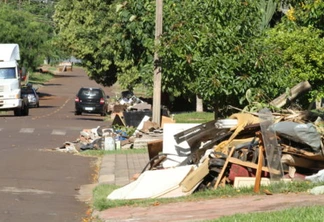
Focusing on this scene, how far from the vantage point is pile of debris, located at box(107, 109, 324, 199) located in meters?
13.7

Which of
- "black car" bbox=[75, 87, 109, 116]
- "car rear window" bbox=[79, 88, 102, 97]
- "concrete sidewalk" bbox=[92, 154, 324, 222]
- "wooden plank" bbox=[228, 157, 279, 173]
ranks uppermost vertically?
"wooden plank" bbox=[228, 157, 279, 173]

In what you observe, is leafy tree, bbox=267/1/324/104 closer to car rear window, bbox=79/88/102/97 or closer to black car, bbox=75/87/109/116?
black car, bbox=75/87/109/116

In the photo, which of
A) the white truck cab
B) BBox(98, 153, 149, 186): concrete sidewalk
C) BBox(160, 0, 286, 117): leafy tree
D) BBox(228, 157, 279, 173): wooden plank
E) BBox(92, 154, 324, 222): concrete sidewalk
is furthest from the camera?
the white truck cab

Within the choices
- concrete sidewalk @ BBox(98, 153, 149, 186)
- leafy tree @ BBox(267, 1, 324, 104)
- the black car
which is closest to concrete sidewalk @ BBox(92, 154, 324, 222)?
concrete sidewalk @ BBox(98, 153, 149, 186)

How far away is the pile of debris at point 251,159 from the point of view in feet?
45.1

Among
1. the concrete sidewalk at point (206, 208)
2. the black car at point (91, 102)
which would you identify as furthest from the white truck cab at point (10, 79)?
the concrete sidewalk at point (206, 208)

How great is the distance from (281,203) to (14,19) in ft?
227

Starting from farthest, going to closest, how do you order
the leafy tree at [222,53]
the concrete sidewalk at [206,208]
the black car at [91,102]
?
the black car at [91,102], the leafy tree at [222,53], the concrete sidewalk at [206,208]

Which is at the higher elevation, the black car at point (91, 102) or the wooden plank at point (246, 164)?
the wooden plank at point (246, 164)

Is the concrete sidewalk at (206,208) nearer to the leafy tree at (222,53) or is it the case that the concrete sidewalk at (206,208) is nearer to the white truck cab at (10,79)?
the leafy tree at (222,53)

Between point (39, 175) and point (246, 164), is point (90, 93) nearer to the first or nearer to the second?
point (39, 175)

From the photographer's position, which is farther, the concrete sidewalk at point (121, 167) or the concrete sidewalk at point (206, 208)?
the concrete sidewalk at point (121, 167)

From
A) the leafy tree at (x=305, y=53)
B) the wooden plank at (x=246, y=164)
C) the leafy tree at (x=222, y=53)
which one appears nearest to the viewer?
the wooden plank at (x=246, y=164)

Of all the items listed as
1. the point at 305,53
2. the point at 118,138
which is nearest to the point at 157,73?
the point at 118,138
